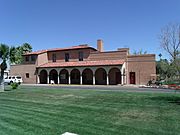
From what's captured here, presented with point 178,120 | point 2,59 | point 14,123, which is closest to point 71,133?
point 14,123

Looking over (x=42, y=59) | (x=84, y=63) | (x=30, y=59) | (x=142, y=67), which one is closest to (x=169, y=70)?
(x=142, y=67)

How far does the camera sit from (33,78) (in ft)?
142

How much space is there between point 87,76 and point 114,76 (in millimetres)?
5920

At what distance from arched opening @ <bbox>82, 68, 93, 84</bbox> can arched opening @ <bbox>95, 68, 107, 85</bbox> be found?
1450 millimetres

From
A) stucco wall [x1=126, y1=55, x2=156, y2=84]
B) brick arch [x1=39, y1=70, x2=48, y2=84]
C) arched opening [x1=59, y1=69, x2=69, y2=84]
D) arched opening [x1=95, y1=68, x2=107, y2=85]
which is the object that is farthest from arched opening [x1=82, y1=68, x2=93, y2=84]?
brick arch [x1=39, y1=70, x2=48, y2=84]

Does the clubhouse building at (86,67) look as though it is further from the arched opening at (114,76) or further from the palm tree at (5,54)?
the palm tree at (5,54)

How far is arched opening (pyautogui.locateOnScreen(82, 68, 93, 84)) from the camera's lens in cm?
3966

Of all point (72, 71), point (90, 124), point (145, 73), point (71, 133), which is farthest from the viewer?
point (72, 71)

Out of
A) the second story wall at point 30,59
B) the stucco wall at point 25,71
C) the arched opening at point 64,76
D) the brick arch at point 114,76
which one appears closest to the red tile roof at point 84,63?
the brick arch at point 114,76

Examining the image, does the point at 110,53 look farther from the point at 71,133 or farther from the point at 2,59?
the point at 71,133

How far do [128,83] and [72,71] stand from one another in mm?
11853

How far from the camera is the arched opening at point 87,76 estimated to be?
39656 millimetres

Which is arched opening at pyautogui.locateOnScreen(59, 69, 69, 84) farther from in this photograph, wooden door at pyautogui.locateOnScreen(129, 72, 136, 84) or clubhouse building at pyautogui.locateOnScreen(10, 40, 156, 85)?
wooden door at pyautogui.locateOnScreen(129, 72, 136, 84)

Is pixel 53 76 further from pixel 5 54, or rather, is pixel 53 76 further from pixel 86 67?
pixel 5 54
